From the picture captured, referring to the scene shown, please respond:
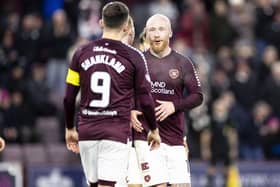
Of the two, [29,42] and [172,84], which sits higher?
[29,42]

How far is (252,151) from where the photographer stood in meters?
22.2

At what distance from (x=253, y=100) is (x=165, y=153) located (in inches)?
382

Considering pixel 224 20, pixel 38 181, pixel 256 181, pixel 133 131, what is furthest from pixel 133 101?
pixel 224 20

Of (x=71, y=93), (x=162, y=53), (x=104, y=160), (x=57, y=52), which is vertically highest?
(x=57, y=52)

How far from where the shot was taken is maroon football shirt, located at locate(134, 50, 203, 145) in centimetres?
1298

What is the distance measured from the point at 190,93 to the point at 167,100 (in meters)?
0.29

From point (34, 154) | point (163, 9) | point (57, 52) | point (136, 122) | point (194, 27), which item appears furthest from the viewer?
point (194, 27)

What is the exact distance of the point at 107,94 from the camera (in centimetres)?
1086

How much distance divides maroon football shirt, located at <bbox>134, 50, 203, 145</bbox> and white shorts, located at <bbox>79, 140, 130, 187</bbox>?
2.08 meters

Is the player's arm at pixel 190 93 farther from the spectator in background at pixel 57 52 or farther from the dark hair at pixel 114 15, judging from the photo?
the spectator in background at pixel 57 52

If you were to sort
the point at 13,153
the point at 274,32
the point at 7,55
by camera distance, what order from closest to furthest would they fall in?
the point at 13,153 → the point at 7,55 → the point at 274,32

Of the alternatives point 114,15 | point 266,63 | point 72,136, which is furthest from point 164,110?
point 266,63

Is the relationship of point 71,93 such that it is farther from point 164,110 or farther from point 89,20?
point 89,20

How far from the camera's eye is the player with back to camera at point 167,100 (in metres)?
12.8
